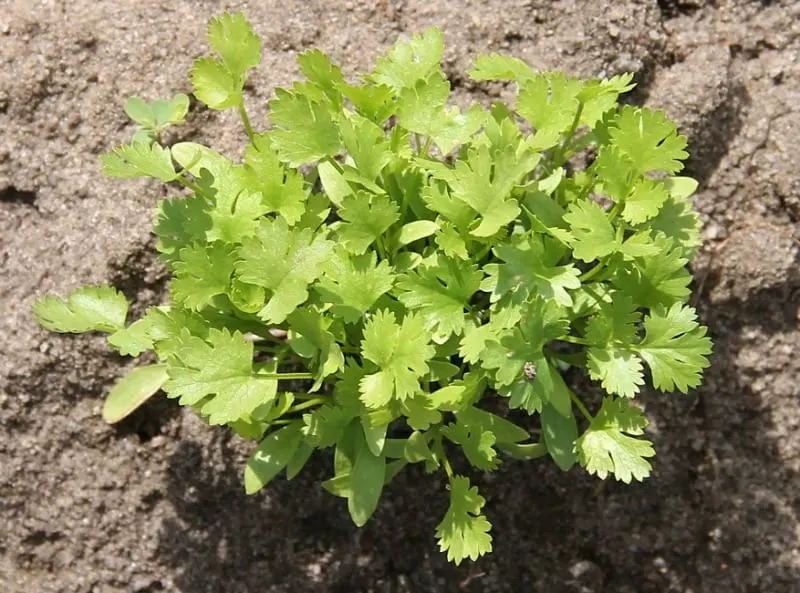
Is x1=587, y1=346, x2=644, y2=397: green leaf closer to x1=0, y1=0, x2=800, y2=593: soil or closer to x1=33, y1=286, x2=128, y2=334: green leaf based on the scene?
x1=0, y1=0, x2=800, y2=593: soil

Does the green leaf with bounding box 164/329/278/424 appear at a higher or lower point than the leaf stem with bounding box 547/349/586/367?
higher

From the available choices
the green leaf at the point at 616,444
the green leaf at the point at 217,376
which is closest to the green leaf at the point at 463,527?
the green leaf at the point at 616,444

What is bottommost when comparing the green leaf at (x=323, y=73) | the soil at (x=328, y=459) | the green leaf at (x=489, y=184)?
the soil at (x=328, y=459)

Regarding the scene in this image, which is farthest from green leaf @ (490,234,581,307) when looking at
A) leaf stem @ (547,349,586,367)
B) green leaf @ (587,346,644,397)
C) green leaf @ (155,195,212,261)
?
green leaf @ (155,195,212,261)

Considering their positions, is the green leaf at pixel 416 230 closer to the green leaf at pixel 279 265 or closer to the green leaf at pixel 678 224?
the green leaf at pixel 279 265

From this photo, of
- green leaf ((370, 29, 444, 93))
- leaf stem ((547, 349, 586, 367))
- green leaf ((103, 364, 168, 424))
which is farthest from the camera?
green leaf ((103, 364, 168, 424))

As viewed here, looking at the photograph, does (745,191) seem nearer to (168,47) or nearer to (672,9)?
(672,9)
